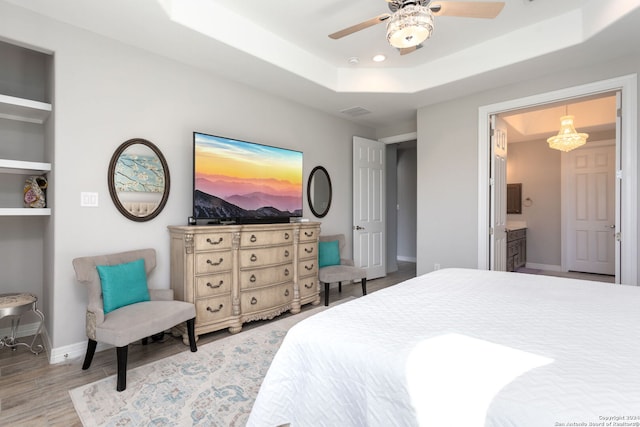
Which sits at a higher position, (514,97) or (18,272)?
(514,97)

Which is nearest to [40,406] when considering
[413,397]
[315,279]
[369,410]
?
[369,410]

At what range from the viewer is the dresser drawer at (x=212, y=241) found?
2.77 meters

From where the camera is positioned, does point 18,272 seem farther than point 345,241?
No

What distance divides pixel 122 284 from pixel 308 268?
193cm

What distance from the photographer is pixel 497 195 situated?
3.94 meters

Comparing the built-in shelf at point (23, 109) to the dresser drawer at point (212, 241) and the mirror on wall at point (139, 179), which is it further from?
the dresser drawer at point (212, 241)

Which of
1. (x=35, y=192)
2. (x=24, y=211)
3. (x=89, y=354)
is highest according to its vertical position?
(x=35, y=192)

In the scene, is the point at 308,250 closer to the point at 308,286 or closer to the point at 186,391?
the point at 308,286

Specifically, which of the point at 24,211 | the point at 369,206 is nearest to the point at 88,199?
the point at 24,211

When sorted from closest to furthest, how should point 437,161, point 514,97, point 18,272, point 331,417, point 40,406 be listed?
point 331,417, point 40,406, point 18,272, point 514,97, point 437,161

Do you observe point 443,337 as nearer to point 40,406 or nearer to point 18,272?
point 40,406

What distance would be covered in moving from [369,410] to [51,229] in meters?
2.79

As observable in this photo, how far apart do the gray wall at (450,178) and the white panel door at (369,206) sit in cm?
93

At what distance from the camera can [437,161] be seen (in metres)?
→ 4.27
